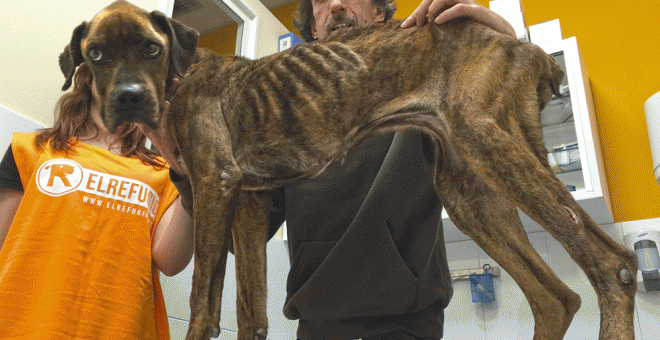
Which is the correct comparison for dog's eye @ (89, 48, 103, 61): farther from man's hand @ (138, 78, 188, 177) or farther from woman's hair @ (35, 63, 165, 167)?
woman's hair @ (35, 63, 165, 167)

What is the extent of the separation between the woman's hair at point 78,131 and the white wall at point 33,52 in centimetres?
42

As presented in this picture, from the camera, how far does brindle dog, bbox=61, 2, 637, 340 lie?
2.53 ft

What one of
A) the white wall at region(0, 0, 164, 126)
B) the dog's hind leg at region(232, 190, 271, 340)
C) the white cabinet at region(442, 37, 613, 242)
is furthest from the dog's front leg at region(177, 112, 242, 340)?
the white cabinet at region(442, 37, 613, 242)

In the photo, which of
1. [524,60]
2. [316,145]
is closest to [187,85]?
[316,145]

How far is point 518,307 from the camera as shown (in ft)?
9.25

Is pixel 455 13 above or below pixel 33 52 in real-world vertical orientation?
below

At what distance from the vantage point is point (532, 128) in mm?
856

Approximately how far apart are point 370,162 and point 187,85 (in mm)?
621

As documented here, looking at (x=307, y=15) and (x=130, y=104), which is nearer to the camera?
(x=130, y=104)

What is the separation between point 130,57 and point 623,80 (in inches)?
120

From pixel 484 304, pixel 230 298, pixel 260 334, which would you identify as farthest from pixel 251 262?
pixel 484 304

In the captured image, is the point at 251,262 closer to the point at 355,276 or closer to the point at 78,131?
the point at 355,276

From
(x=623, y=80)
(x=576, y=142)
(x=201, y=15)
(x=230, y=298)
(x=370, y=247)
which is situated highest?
(x=201, y=15)

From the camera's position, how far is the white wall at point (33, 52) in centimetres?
189
